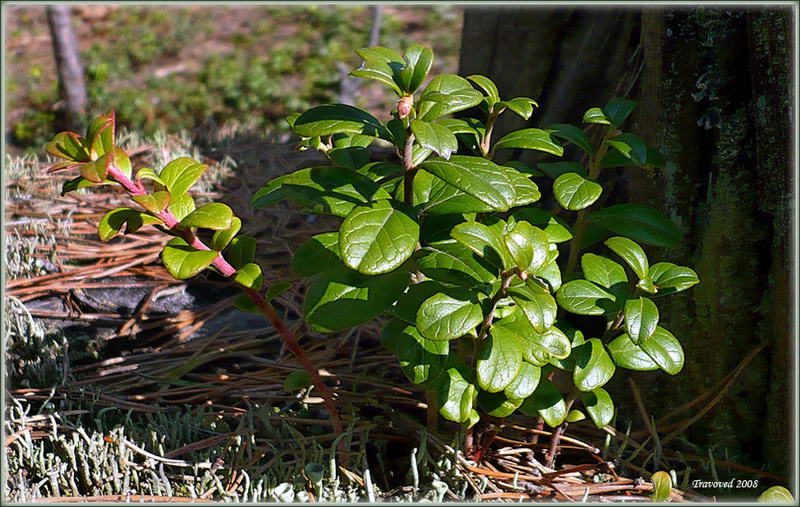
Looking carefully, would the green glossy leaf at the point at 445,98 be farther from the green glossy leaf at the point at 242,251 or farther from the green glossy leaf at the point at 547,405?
the green glossy leaf at the point at 547,405

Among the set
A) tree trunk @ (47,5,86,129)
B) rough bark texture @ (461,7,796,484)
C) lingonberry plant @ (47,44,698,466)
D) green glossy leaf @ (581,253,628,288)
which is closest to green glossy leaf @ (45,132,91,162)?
lingonberry plant @ (47,44,698,466)

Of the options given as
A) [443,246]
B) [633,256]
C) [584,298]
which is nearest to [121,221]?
[443,246]

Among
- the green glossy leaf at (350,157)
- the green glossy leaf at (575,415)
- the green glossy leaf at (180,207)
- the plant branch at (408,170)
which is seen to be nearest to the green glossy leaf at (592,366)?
Answer: the green glossy leaf at (575,415)

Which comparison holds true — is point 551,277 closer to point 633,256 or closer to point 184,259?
point 633,256

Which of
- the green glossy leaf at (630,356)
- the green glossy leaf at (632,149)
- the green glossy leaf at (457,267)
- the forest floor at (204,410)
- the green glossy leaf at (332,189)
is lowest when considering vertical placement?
the forest floor at (204,410)

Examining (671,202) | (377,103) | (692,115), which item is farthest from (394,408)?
(377,103)
